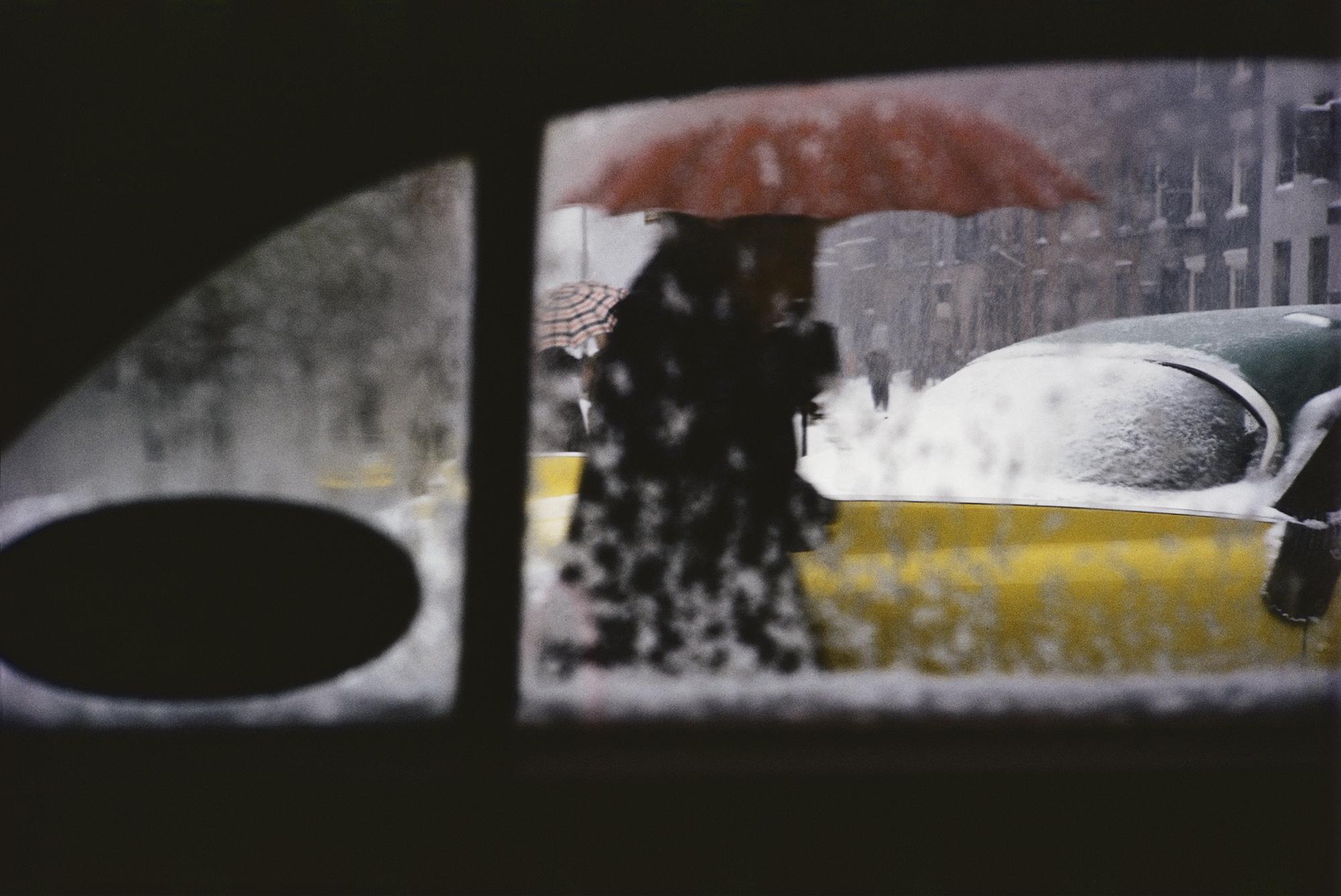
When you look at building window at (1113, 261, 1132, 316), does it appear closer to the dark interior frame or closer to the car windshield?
the car windshield

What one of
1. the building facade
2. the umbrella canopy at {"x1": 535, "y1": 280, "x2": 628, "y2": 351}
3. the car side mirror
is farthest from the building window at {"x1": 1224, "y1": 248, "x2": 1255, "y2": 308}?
the car side mirror

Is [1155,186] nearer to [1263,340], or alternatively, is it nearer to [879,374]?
[1263,340]

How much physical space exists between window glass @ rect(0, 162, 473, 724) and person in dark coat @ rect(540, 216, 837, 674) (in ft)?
0.84

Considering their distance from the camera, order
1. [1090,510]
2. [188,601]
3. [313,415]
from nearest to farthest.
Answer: [188,601]
[313,415]
[1090,510]

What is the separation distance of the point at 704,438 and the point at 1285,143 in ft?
3.41

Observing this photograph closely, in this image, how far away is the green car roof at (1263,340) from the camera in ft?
6.26

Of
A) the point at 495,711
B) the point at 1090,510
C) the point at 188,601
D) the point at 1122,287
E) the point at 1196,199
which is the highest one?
the point at 1196,199

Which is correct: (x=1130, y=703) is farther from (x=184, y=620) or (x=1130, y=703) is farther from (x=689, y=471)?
(x=184, y=620)

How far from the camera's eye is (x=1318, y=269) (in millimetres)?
1898

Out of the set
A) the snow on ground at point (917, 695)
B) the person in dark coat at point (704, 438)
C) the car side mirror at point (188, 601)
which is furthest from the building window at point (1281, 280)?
the car side mirror at point (188, 601)

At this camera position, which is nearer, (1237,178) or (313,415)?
(313,415)

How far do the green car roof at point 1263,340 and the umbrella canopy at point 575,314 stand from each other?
2.27ft

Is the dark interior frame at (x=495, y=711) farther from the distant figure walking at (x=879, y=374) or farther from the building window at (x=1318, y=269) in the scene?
the distant figure walking at (x=879, y=374)

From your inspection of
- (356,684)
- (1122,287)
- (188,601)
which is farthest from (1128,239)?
(188,601)
